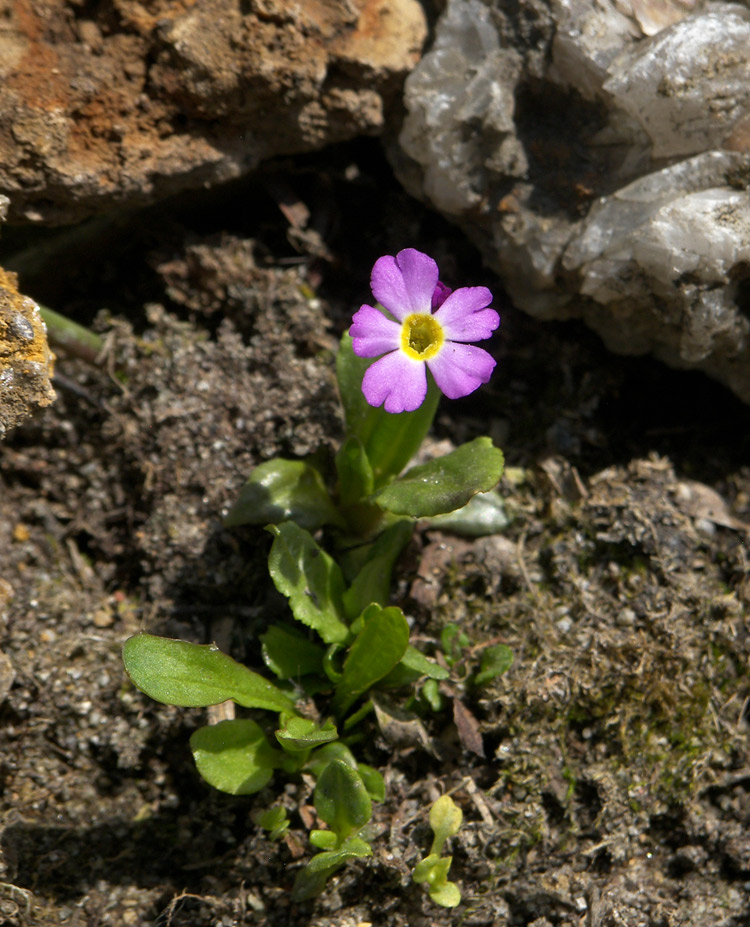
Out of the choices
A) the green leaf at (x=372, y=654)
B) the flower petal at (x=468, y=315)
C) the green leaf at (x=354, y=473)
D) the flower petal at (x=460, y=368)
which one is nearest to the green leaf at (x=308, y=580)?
the green leaf at (x=372, y=654)

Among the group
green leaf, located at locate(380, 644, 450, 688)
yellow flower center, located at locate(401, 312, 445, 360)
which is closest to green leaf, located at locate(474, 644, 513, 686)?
green leaf, located at locate(380, 644, 450, 688)

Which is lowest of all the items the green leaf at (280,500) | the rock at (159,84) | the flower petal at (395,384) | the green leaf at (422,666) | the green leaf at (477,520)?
the green leaf at (422,666)

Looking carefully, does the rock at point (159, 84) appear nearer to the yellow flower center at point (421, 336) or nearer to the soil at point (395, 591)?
the soil at point (395, 591)

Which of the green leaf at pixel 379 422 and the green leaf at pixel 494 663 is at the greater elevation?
the green leaf at pixel 379 422

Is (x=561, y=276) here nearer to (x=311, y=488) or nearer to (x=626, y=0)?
(x=626, y=0)

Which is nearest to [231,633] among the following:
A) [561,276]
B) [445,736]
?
[445,736]

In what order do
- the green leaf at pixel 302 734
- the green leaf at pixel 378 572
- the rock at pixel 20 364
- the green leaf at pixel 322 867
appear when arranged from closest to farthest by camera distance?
the green leaf at pixel 322 867
the green leaf at pixel 302 734
the rock at pixel 20 364
the green leaf at pixel 378 572

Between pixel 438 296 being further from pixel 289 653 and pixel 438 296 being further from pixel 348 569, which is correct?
pixel 289 653
